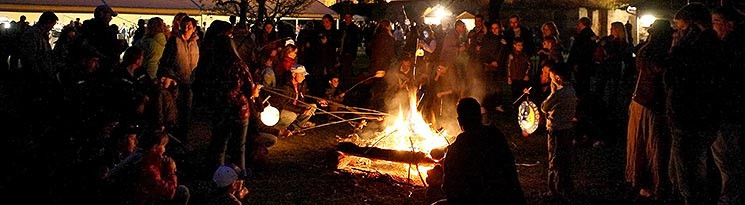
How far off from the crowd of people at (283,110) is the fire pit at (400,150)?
1036 millimetres

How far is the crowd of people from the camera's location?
5.52 m

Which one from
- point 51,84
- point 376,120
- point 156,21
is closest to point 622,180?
point 376,120

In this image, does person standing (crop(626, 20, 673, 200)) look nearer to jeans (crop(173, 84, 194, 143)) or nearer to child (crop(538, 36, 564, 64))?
child (crop(538, 36, 564, 64))

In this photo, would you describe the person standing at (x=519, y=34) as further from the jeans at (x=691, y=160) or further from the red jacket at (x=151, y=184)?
the red jacket at (x=151, y=184)

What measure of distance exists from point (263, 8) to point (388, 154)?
13267mm

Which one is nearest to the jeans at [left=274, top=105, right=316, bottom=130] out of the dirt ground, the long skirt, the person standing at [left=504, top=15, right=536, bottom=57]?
the dirt ground

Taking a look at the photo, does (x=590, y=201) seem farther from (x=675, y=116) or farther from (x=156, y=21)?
(x=156, y=21)

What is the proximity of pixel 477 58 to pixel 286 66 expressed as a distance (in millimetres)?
3899

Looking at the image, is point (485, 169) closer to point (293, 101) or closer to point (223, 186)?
point (223, 186)

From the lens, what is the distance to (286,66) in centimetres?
1047

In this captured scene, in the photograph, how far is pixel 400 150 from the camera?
806 cm

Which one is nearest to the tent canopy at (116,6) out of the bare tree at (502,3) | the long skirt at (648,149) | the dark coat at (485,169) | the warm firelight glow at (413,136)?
the bare tree at (502,3)

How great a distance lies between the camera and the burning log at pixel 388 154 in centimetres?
782

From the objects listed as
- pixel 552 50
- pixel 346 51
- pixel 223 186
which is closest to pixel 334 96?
pixel 552 50
